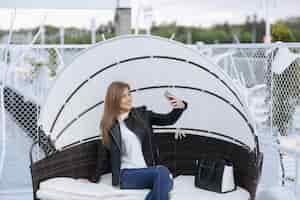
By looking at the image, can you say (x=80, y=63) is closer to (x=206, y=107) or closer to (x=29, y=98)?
(x=206, y=107)

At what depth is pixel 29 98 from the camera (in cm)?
730

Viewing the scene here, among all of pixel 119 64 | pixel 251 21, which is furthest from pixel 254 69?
pixel 251 21

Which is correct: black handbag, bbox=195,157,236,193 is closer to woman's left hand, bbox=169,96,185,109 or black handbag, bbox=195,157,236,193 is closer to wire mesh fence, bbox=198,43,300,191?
woman's left hand, bbox=169,96,185,109

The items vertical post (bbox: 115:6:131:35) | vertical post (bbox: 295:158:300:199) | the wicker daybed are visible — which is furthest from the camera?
vertical post (bbox: 115:6:131:35)

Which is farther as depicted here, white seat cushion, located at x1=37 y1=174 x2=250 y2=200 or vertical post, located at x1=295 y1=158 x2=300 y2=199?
vertical post, located at x1=295 y1=158 x2=300 y2=199

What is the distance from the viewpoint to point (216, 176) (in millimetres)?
4617

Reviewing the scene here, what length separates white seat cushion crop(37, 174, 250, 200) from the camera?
4.30m

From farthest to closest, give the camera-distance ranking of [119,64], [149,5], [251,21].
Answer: [251,21]
[149,5]
[119,64]

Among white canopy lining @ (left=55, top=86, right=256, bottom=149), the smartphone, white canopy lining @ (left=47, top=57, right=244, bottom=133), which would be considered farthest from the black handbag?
the smartphone

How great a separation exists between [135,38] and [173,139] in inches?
45.5

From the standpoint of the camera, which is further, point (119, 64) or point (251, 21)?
point (251, 21)

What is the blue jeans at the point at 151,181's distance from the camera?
4.25m

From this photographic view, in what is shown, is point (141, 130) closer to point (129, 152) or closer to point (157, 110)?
point (129, 152)

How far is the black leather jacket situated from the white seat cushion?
178 millimetres
